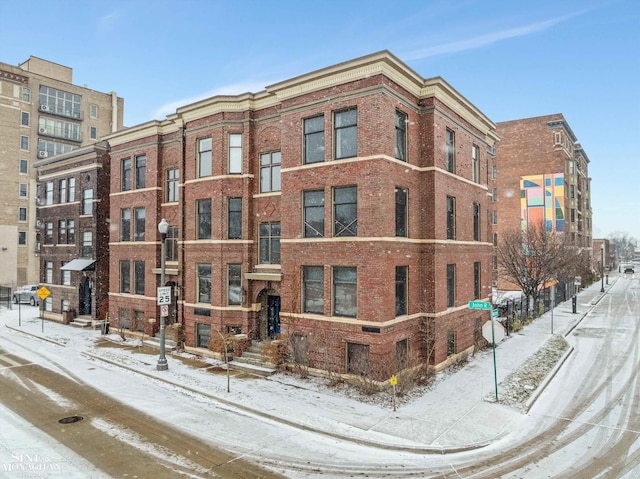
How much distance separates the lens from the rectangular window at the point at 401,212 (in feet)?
51.1

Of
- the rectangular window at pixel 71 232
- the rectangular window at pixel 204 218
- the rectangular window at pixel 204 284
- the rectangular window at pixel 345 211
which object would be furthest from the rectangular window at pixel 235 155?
the rectangular window at pixel 71 232

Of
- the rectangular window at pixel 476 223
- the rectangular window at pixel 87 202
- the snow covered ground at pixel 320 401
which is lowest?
the snow covered ground at pixel 320 401

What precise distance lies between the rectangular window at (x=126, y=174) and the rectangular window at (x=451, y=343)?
1971 centimetres

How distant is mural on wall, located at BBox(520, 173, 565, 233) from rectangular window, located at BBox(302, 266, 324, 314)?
139 ft

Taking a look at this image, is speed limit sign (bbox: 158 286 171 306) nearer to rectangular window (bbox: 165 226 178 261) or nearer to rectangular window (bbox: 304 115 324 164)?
rectangular window (bbox: 165 226 178 261)

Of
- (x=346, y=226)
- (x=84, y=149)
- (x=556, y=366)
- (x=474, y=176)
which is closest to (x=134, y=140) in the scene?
(x=84, y=149)

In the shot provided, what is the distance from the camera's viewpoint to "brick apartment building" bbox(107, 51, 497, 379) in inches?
571

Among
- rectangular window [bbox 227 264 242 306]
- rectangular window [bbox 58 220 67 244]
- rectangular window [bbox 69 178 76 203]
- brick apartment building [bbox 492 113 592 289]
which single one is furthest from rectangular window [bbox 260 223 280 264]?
brick apartment building [bbox 492 113 592 289]

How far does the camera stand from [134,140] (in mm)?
23531

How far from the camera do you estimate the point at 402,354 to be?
49.6ft

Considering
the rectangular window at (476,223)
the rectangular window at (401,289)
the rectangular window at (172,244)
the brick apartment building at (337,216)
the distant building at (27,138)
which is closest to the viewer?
the brick apartment building at (337,216)

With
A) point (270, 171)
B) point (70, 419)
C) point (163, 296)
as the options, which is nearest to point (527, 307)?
point (270, 171)

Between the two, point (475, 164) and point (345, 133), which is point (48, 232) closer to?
point (345, 133)

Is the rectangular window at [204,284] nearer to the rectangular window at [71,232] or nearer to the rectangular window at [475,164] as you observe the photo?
the rectangular window at [475,164]
